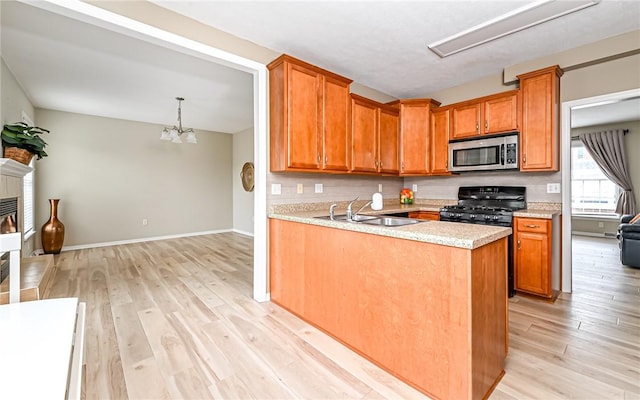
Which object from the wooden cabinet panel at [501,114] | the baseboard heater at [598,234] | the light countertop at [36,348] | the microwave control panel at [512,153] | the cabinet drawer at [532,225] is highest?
the wooden cabinet panel at [501,114]

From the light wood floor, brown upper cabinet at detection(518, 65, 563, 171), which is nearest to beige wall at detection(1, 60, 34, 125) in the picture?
the light wood floor

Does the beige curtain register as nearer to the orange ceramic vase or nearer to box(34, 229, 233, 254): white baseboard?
box(34, 229, 233, 254): white baseboard

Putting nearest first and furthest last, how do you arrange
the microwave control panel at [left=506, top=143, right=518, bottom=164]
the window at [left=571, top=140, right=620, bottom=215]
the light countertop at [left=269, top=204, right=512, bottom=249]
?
the light countertop at [left=269, top=204, right=512, bottom=249] → the microwave control panel at [left=506, top=143, right=518, bottom=164] → the window at [left=571, top=140, right=620, bottom=215]

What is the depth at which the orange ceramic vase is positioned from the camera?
4.64m

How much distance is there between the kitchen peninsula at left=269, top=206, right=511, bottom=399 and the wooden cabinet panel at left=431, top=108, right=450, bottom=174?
234 cm

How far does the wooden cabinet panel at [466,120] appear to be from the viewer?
3588 millimetres

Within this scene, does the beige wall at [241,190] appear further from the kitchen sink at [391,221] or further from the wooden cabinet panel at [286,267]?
the kitchen sink at [391,221]

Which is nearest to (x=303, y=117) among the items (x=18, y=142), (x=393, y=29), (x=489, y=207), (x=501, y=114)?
(x=393, y=29)

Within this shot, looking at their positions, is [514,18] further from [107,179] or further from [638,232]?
[107,179]

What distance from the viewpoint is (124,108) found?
4996 millimetres

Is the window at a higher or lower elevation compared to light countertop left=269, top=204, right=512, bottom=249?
higher

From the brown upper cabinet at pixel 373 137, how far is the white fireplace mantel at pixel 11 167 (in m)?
3.17

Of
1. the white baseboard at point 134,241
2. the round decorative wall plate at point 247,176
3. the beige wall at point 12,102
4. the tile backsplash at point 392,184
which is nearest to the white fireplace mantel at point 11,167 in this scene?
the beige wall at point 12,102

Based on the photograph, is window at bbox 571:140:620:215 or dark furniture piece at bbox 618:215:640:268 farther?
window at bbox 571:140:620:215
